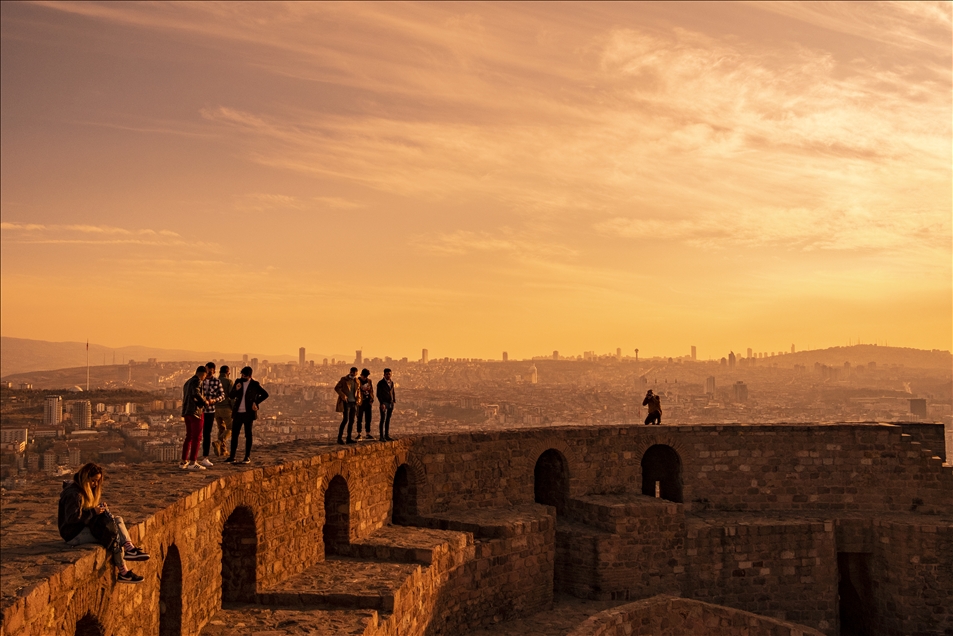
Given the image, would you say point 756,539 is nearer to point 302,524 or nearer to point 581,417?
point 302,524

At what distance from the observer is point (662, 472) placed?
2086 centimetres

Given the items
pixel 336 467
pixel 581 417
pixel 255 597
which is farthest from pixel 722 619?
pixel 581 417

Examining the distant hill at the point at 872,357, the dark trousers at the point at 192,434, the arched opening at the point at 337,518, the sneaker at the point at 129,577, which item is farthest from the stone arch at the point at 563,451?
the distant hill at the point at 872,357

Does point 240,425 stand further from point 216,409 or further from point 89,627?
point 89,627

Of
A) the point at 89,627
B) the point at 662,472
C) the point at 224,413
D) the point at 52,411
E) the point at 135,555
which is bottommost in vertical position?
the point at 662,472

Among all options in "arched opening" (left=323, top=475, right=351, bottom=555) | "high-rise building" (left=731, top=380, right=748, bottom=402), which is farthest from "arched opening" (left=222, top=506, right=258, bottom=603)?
"high-rise building" (left=731, top=380, right=748, bottom=402)

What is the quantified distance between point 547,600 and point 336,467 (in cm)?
574

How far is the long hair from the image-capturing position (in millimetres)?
6699

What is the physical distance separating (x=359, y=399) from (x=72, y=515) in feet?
28.6

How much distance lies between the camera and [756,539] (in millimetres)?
17953

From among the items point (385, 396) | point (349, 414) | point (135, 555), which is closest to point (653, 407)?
point (385, 396)

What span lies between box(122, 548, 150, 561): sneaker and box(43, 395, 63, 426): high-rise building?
1475 inches

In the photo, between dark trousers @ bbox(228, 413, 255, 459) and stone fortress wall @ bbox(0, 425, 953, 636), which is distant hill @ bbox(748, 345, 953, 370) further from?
dark trousers @ bbox(228, 413, 255, 459)

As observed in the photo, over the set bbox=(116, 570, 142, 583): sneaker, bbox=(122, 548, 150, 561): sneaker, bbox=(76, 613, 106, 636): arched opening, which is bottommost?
bbox=(76, 613, 106, 636): arched opening
